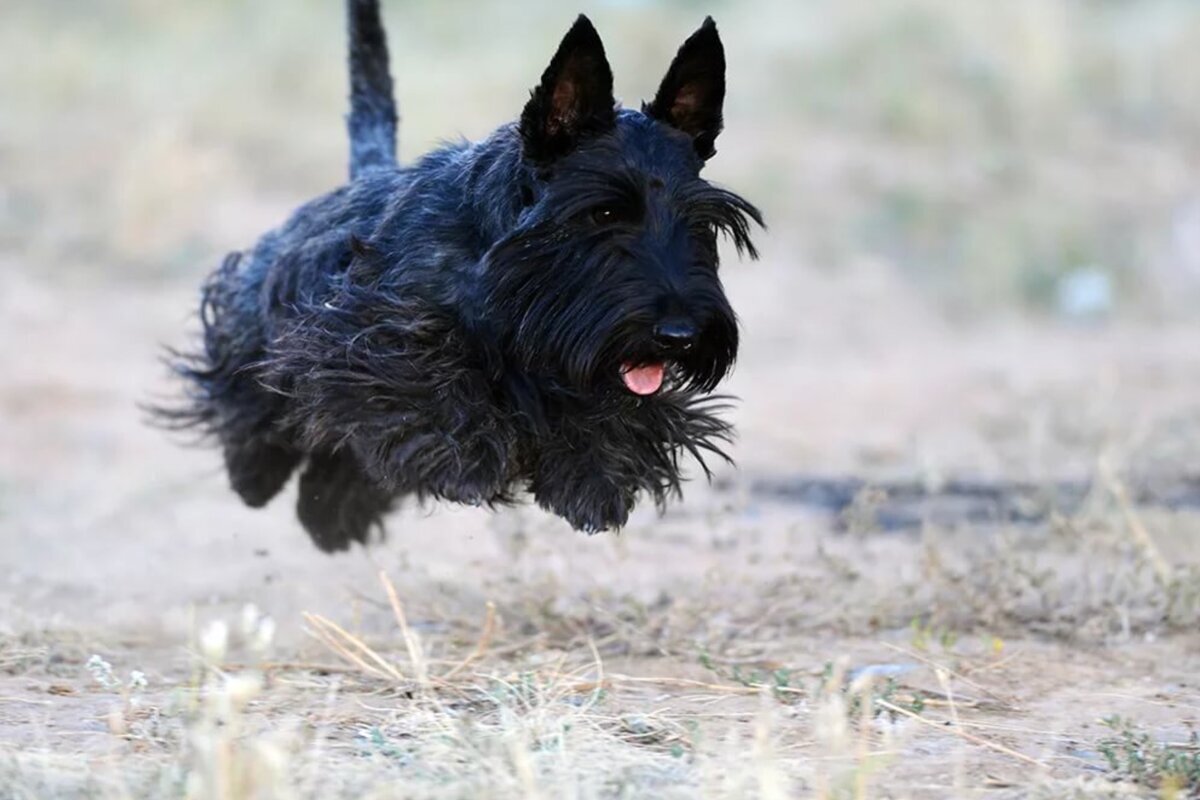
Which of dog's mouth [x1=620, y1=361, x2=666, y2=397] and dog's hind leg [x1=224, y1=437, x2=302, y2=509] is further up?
→ dog's mouth [x1=620, y1=361, x2=666, y2=397]

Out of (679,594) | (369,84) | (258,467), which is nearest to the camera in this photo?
(258,467)

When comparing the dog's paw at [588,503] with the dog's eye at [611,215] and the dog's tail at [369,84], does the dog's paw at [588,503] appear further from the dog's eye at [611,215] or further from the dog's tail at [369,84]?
the dog's tail at [369,84]

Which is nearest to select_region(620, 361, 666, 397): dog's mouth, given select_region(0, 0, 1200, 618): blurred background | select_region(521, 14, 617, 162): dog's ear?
select_region(521, 14, 617, 162): dog's ear

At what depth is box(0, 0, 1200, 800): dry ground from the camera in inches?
143

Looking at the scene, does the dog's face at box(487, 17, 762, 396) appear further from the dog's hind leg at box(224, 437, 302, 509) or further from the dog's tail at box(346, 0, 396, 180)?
the dog's tail at box(346, 0, 396, 180)

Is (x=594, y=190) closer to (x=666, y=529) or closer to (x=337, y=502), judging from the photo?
(x=337, y=502)

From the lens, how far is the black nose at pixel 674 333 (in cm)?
397

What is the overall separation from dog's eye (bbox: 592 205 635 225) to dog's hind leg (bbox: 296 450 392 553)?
175cm

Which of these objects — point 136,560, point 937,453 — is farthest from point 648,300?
point 937,453

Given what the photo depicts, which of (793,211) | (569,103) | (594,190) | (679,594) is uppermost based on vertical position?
(793,211)

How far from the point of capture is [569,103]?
13.6ft

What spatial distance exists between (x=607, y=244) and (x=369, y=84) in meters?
2.29

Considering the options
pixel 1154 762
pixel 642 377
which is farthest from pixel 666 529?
pixel 1154 762

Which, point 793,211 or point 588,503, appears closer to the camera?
point 588,503
